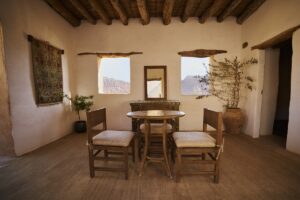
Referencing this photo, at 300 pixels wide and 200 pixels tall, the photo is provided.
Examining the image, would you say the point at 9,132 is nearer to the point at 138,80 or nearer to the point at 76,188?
the point at 76,188

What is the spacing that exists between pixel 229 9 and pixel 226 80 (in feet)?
5.31

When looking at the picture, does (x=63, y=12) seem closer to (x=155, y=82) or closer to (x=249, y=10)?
(x=155, y=82)

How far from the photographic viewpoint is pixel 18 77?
2531 millimetres

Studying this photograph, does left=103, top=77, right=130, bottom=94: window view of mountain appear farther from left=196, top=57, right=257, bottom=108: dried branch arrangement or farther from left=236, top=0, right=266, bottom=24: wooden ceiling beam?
left=236, top=0, right=266, bottom=24: wooden ceiling beam

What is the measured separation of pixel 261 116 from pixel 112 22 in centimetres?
429

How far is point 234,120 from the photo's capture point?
3688 mm

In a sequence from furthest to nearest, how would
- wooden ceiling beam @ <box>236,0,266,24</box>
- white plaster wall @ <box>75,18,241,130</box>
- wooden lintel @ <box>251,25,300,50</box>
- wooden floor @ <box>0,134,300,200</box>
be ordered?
1. white plaster wall @ <box>75,18,241,130</box>
2. wooden ceiling beam @ <box>236,0,266,24</box>
3. wooden lintel @ <box>251,25,300,50</box>
4. wooden floor @ <box>0,134,300,200</box>

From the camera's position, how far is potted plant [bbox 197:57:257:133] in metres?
3.70

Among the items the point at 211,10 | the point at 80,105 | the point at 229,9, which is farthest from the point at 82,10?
the point at 229,9

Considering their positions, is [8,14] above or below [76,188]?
above

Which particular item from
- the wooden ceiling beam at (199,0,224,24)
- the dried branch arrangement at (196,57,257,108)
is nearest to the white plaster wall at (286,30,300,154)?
the dried branch arrangement at (196,57,257,108)

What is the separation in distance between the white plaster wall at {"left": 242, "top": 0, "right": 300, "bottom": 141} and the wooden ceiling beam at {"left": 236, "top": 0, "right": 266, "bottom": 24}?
75 millimetres

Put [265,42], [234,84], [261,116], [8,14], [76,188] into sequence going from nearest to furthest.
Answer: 1. [76,188]
2. [8,14]
3. [265,42]
4. [261,116]
5. [234,84]

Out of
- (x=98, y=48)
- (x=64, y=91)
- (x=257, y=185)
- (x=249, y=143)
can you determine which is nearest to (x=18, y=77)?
(x=64, y=91)
